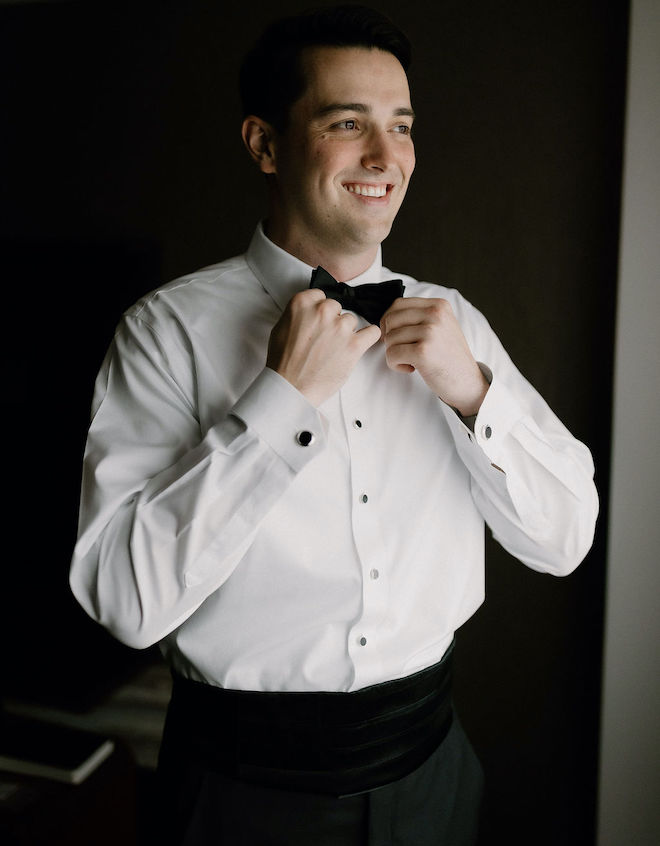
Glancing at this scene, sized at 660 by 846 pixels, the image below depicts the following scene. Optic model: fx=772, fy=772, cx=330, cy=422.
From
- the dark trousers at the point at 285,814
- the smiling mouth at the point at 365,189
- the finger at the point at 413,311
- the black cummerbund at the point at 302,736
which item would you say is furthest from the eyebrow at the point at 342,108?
the dark trousers at the point at 285,814

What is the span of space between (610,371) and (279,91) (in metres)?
1.04

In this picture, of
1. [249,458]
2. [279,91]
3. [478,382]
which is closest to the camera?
[249,458]

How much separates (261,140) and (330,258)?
0.90 ft

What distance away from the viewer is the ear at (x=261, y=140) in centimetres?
149

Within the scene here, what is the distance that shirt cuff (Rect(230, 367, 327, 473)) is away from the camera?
1.18 meters

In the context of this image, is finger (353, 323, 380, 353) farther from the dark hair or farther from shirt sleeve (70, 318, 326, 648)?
the dark hair

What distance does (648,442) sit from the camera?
1.86 metres

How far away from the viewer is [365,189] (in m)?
1.37

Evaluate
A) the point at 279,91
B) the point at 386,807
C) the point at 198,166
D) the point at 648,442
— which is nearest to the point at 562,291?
the point at 648,442

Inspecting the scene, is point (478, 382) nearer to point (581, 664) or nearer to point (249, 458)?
point (249, 458)

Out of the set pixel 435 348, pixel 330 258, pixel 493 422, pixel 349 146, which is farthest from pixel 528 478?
pixel 349 146

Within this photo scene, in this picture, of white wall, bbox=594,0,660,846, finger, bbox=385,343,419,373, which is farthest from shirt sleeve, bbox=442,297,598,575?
white wall, bbox=594,0,660,846

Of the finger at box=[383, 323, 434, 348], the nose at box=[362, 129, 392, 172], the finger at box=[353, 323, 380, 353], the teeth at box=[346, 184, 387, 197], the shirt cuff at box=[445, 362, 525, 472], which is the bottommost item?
the shirt cuff at box=[445, 362, 525, 472]

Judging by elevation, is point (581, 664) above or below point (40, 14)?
below
